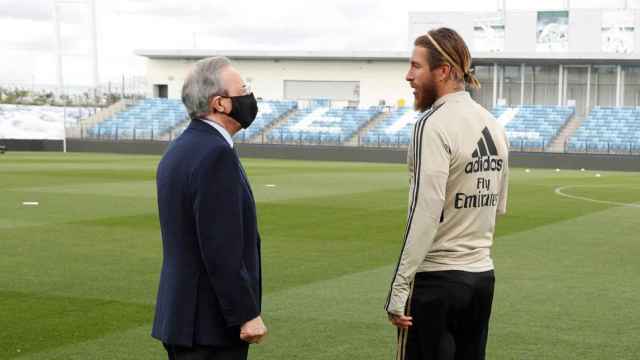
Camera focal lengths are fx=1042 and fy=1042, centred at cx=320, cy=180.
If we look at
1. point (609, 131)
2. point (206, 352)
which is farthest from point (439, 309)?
point (609, 131)

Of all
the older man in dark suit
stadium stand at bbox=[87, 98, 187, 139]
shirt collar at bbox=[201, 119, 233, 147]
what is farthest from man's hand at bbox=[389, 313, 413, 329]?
stadium stand at bbox=[87, 98, 187, 139]

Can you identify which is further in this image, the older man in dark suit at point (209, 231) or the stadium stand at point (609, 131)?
the stadium stand at point (609, 131)

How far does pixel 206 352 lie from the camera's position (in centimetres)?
427

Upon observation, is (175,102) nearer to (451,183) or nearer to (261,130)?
(261,130)

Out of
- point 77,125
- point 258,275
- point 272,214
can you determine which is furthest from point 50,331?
point 77,125

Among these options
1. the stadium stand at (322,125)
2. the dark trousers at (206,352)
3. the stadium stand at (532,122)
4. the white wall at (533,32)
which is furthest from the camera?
the white wall at (533,32)

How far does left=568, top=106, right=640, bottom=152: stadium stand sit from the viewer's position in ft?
164

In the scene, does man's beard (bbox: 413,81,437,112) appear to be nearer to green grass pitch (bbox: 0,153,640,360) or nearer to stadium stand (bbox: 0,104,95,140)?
green grass pitch (bbox: 0,153,640,360)

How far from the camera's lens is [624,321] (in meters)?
9.09

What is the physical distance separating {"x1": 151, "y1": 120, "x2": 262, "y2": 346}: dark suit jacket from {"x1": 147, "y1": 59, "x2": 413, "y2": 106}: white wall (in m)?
61.6

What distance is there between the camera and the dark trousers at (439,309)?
457 cm

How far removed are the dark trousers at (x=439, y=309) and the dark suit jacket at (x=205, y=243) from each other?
72cm

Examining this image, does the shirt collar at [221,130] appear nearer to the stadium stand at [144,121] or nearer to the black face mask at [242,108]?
the black face mask at [242,108]

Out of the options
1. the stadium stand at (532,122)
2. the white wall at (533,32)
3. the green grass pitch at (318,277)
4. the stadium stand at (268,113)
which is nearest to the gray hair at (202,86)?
the green grass pitch at (318,277)
